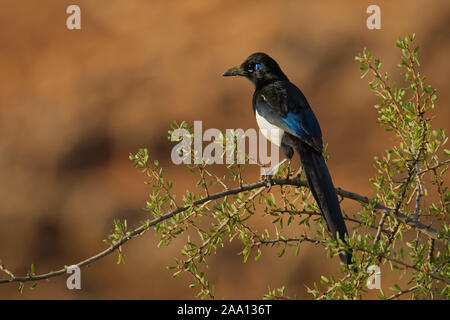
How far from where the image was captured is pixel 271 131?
140 inches

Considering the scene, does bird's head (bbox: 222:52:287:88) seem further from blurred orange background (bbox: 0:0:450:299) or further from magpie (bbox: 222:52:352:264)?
blurred orange background (bbox: 0:0:450:299)

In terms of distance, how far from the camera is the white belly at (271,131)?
346cm

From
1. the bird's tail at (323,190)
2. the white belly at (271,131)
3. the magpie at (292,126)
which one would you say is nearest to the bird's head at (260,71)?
the magpie at (292,126)

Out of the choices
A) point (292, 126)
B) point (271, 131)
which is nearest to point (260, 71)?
point (271, 131)

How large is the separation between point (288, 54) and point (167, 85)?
204 cm

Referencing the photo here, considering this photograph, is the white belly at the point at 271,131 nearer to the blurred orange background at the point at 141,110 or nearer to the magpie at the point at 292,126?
the magpie at the point at 292,126

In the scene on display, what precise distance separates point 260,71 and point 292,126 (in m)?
0.80

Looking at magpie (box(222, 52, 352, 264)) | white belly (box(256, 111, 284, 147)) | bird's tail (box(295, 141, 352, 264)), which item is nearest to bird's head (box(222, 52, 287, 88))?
magpie (box(222, 52, 352, 264))

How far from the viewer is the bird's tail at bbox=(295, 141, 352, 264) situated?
2596mm

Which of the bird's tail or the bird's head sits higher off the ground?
the bird's head

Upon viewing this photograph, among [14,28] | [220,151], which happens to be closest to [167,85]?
[14,28]

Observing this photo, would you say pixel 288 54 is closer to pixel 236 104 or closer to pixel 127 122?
pixel 236 104

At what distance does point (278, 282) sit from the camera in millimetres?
7555

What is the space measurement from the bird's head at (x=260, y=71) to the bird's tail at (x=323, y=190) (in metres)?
0.94
